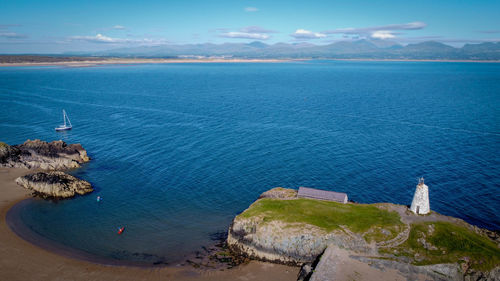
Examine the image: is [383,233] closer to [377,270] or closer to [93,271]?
[377,270]

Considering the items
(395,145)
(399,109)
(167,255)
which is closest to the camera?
(167,255)

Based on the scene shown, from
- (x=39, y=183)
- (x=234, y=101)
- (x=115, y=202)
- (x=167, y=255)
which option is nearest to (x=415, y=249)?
(x=167, y=255)

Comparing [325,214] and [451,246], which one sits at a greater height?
[325,214]

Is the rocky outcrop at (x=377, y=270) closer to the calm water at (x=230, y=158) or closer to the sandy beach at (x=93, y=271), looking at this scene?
the sandy beach at (x=93, y=271)

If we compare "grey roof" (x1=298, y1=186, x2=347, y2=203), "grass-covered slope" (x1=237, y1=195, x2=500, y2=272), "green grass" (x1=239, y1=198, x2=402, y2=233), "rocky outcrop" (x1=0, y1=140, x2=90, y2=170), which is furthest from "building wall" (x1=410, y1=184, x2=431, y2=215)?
"rocky outcrop" (x1=0, y1=140, x2=90, y2=170)

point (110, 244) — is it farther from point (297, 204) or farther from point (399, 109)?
point (399, 109)

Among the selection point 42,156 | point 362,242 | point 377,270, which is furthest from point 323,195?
point 42,156

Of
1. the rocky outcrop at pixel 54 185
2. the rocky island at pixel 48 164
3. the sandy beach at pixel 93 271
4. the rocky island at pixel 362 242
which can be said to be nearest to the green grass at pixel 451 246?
the rocky island at pixel 362 242
